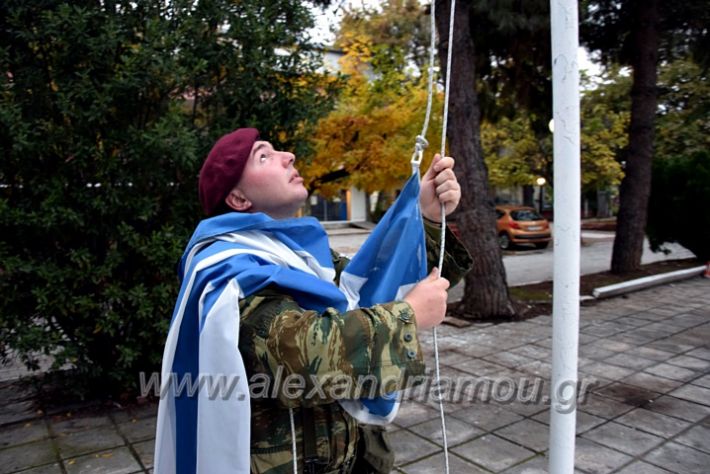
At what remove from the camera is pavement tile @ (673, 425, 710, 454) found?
11.3ft

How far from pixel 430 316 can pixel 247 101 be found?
3365 millimetres

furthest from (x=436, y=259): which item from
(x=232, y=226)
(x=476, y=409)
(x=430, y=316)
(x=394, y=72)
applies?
(x=394, y=72)

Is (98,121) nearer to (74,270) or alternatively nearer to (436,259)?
(74,270)

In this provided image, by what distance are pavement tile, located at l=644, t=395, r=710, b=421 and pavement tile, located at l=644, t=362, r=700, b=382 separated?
600mm

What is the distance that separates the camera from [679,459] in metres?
3.28

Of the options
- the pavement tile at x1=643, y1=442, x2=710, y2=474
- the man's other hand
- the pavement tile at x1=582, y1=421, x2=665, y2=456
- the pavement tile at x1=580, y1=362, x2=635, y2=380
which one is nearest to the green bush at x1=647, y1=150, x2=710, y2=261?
the pavement tile at x1=580, y1=362, x2=635, y2=380

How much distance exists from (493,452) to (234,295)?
2829mm

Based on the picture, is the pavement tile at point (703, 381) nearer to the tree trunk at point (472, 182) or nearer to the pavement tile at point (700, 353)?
the pavement tile at point (700, 353)

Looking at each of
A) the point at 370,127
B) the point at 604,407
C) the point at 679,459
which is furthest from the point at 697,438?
the point at 370,127

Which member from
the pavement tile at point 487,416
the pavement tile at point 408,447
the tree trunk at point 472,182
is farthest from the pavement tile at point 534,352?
the pavement tile at point 408,447

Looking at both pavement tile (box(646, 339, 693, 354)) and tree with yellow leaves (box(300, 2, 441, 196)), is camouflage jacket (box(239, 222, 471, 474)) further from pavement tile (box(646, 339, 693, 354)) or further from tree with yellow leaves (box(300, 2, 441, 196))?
tree with yellow leaves (box(300, 2, 441, 196))

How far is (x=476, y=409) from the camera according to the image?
414cm

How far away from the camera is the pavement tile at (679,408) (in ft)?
12.9

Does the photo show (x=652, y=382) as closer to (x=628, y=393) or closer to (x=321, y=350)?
(x=628, y=393)
